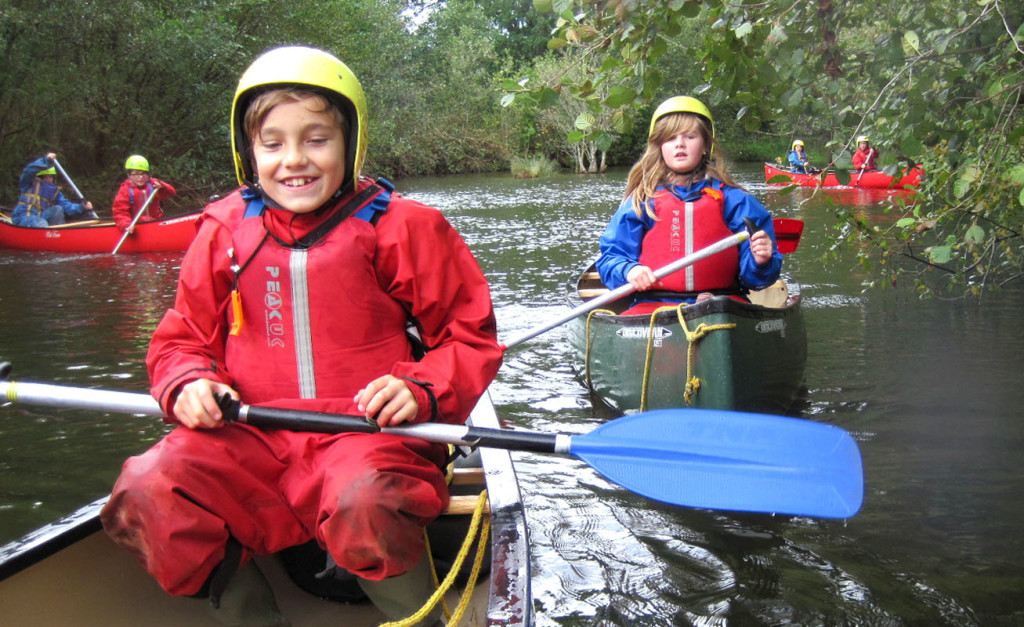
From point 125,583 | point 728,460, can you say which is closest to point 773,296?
point 728,460

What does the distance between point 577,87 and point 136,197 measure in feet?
32.7

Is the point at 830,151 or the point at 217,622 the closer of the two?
the point at 217,622

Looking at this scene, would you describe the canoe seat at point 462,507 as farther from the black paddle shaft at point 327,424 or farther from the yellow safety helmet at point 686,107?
the yellow safety helmet at point 686,107

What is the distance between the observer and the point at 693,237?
15.2 feet

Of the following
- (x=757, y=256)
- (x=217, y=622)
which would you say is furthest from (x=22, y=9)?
(x=217, y=622)

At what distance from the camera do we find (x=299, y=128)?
2.21 m

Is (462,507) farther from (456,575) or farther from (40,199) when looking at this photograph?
(40,199)

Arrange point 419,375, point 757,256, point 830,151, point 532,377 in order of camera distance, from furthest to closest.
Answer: point 532,377
point 757,256
point 830,151
point 419,375

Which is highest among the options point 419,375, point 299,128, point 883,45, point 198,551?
point 883,45

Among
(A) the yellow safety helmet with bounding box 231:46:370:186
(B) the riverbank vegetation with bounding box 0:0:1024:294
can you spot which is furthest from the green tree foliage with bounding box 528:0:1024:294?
(A) the yellow safety helmet with bounding box 231:46:370:186

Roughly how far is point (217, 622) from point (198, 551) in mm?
592

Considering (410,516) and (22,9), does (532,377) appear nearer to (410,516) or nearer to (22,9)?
(410,516)

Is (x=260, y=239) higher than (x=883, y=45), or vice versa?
(x=883, y=45)

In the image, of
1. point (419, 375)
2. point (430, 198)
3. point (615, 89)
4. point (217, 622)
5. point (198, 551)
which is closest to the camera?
point (198, 551)
